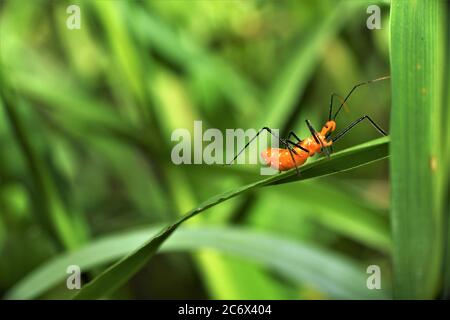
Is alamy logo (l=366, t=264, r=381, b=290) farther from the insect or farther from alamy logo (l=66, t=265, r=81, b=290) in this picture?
alamy logo (l=66, t=265, r=81, b=290)

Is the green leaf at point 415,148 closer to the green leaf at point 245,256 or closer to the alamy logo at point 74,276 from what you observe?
the green leaf at point 245,256

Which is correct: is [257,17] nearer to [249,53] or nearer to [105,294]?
[249,53]

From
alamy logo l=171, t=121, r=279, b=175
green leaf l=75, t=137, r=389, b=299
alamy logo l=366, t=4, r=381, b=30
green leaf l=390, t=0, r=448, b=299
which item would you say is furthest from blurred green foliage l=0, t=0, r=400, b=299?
green leaf l=75, t=137, r=389, b=299

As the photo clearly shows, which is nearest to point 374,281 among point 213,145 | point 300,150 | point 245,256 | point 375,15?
point 245,256

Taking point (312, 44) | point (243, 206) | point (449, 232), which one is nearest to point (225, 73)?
point (312, 44)

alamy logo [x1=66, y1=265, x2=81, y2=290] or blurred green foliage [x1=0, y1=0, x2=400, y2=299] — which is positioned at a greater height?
blurred green foliage [x1=0, y1=0, x2=400, y2=299]

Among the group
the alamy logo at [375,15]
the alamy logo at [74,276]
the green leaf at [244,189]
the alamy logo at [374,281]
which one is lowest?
the alamy logo at [374,281]

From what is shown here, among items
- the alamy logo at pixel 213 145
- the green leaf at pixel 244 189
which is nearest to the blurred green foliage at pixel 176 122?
the alamy logo at pixel 213 145
